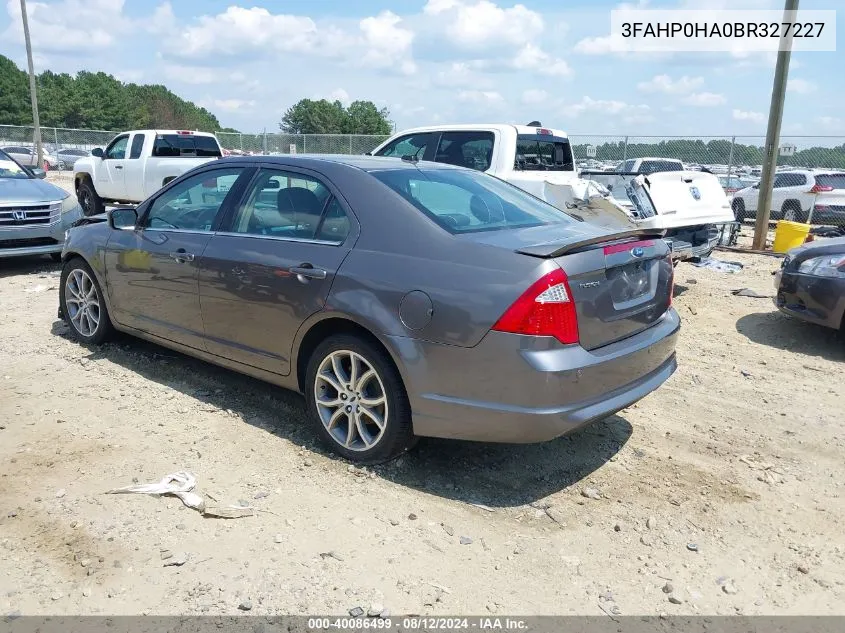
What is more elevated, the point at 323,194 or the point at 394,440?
the point at 323,194

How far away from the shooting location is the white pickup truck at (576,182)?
7645 millimetres

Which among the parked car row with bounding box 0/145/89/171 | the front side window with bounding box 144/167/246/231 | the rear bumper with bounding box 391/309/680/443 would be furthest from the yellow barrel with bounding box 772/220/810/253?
the parked car row with bounding box 0/145/89/171

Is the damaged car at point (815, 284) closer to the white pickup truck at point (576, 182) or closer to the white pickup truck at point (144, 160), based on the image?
the white pickup truck at point (576, 182)

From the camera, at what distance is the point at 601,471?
3.78 meters

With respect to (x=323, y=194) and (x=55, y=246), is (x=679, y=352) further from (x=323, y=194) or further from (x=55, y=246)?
(x=55, y=246)

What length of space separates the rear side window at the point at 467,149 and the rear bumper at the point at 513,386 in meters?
5.18

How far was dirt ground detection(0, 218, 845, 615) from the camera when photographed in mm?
2725

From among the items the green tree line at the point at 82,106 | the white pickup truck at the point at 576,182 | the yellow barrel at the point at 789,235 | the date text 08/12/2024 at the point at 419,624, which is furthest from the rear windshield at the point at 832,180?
the green tree line at the point at 82,106

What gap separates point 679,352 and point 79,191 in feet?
48.2

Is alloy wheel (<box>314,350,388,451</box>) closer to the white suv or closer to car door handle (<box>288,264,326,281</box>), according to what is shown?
car door handle (<box>288,264,326,281</box>)

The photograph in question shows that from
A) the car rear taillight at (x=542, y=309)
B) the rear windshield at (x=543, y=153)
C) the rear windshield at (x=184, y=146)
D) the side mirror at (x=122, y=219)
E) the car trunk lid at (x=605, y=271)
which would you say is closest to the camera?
the car rear taillight at (x=542, y=309)

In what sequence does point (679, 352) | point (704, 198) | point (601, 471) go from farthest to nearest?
point (704, 198) → point (679, 352) → point (601, 471)

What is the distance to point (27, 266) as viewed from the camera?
30.5ft

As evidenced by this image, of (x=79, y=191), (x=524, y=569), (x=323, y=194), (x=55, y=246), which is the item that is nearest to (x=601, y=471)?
(x=524, y=569)
